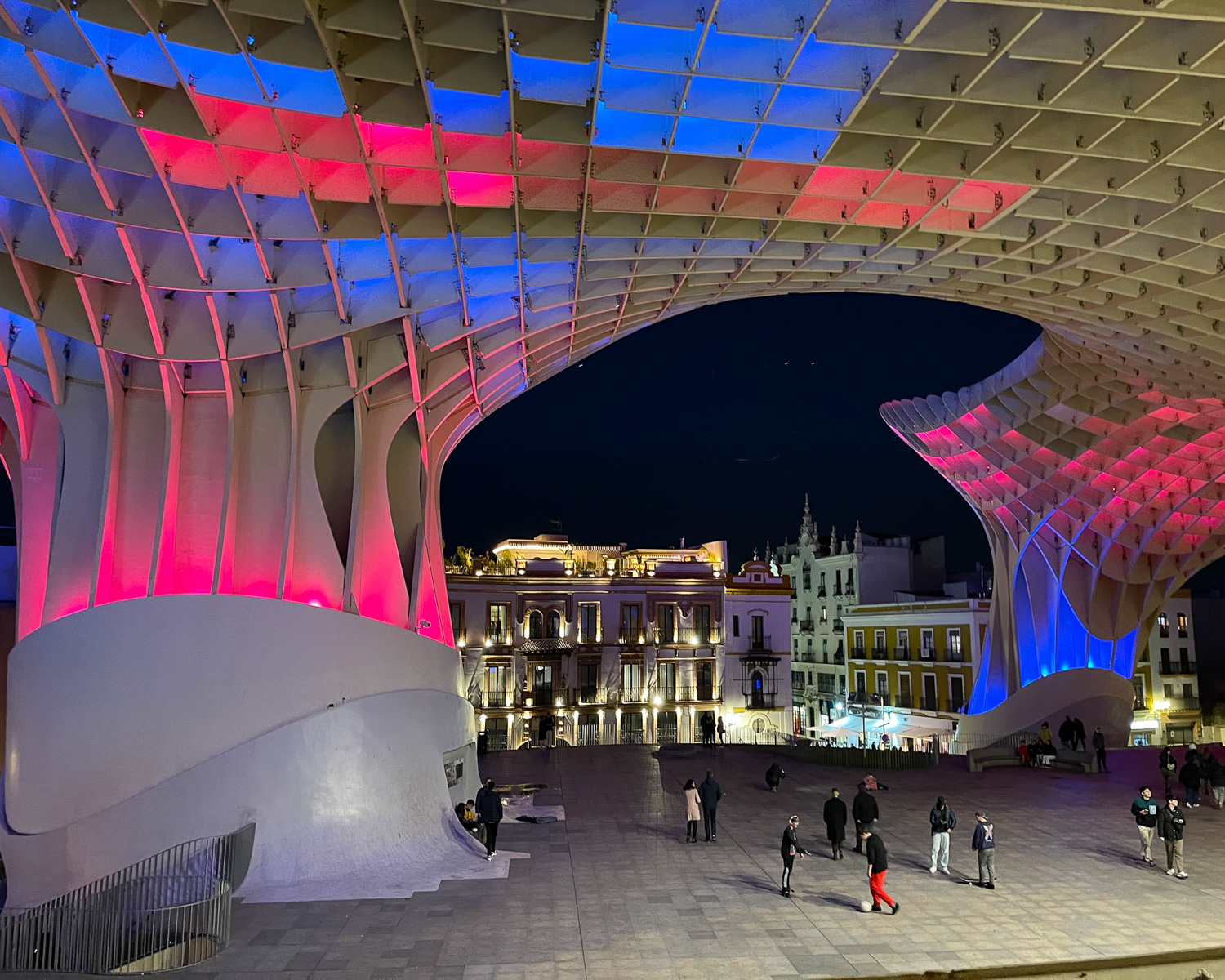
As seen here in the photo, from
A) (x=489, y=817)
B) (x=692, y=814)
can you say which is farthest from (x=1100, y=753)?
(x=489, y=817)

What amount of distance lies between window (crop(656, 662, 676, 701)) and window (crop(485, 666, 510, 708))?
28.9 ft

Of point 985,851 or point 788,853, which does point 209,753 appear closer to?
point 788,853

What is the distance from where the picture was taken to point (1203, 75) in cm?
1236

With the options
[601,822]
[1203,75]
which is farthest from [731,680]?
[1203,75]

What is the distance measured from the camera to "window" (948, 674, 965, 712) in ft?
170

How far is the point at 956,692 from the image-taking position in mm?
52312

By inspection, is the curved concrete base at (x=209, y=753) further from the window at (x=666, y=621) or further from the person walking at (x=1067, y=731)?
the window at (x=666, y=621)

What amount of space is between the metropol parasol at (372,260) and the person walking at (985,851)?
10054mm

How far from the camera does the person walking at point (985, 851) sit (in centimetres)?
1447

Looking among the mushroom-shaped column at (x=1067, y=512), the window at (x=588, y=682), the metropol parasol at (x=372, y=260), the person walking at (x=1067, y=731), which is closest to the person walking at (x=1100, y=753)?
the person walking at (x=1067, y=731)

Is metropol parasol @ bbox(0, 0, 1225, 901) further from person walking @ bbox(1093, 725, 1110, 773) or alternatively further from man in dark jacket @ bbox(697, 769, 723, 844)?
person walking @ bbox(1093, 725, 1110, 773)

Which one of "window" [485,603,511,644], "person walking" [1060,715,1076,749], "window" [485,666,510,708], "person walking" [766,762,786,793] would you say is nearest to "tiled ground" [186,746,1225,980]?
"person walking" [766,762,786,793]

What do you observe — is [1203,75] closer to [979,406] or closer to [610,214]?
[610,214]

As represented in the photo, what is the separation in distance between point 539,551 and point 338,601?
114 feet
